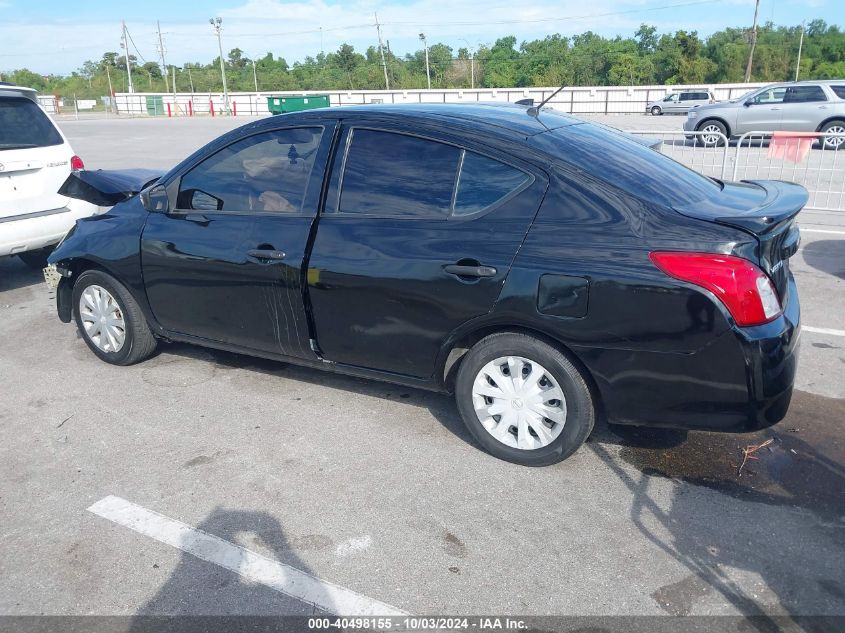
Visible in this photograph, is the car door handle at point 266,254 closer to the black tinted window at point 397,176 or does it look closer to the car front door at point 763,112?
the black tinted window at point 397,176

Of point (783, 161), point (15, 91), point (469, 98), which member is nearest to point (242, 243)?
point (15, 91)

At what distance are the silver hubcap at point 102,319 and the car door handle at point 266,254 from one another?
1338mm

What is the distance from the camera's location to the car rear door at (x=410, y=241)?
3521 mm

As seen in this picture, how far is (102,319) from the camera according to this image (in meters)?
5.04

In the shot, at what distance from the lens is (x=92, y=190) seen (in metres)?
5.64

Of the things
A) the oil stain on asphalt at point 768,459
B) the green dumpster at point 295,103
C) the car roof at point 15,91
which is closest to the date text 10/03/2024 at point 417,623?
the oil stain on asphalt at point 768,459

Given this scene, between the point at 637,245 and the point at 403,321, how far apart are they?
1.24m

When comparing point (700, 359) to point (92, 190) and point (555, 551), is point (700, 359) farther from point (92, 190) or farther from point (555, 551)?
point (92, 190)

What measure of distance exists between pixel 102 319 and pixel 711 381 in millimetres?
3934

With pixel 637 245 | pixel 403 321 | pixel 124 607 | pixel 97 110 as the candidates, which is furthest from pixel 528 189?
pixel 97 110

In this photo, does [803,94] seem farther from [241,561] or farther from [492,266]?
[241,561]

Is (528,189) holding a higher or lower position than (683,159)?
higher

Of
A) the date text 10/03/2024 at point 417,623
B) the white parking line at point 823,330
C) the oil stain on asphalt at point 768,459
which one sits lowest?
the date text 10/03/2024 at point 417,623

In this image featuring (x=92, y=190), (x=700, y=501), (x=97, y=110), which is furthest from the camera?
(x=97, y=110)
